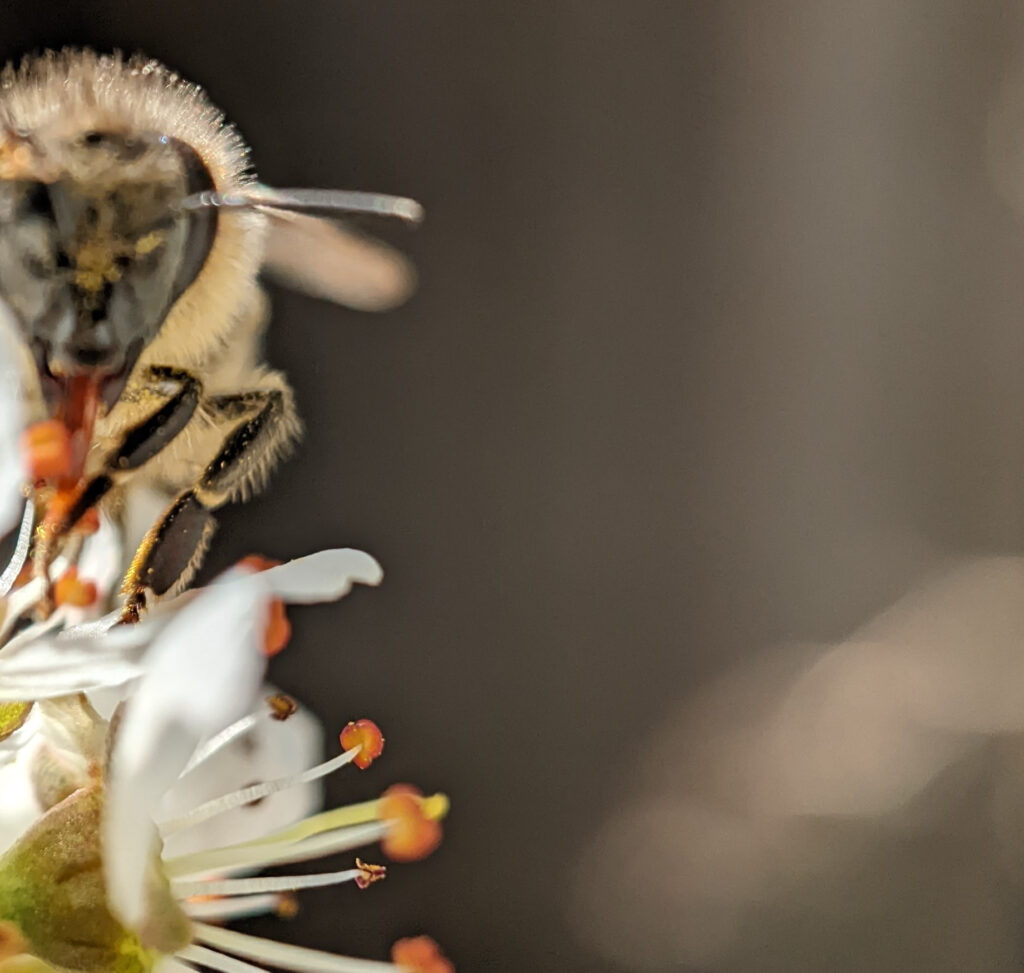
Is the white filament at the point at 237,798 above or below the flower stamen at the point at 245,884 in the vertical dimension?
above

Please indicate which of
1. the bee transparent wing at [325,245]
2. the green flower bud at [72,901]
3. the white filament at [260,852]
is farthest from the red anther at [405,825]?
the bee transparent wing at [325,245]

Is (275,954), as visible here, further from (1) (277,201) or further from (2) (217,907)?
(1) (277,201)

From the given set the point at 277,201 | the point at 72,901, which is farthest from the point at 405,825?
the point at 277,201

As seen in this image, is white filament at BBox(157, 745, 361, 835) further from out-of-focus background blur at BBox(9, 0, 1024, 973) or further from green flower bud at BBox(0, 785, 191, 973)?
out-of-focus background blur at BBox(9, 0, 1024, 973)

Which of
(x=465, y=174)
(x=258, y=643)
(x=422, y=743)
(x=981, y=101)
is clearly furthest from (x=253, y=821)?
(x=981, y=101)

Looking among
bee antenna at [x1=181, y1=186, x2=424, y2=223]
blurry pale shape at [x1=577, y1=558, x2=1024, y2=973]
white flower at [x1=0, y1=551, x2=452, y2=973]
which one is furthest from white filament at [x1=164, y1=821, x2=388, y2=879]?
blurry pale shape at [x1=577, y1=558, x2=1024, y2=973]

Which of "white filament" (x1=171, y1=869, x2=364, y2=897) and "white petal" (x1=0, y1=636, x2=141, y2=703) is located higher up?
"white petal" (x1=0, y1=636, x2=141, y2=703)

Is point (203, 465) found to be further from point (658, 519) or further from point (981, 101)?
point (981, 101)

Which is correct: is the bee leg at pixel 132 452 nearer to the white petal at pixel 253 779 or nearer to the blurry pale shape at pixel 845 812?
the white petal at pixel 253 779
